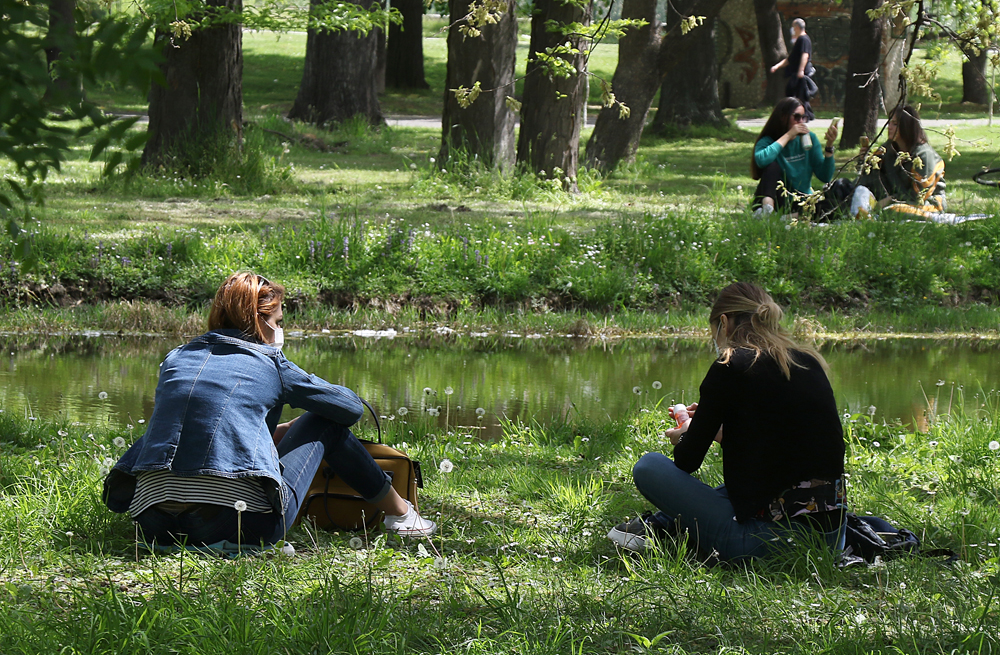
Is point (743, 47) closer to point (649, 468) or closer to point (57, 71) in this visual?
point (649, 468)

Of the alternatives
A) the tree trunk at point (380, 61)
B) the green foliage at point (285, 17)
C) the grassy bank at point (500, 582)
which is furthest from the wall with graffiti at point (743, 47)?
the grassy bank at point (500, 582)

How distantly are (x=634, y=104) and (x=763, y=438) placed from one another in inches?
463

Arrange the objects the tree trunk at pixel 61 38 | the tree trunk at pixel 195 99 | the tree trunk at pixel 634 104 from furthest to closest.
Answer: the tree trunk at pixel 634 104 → the tree trunk at pixel 195 99 → the tree trunk at pixel 61 38

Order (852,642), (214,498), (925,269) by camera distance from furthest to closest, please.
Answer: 1. (925,269)
2. (214,498)
3. (852,642)

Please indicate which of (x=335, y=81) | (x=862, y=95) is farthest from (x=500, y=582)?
(x=335, y=81)

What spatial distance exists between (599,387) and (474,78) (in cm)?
690

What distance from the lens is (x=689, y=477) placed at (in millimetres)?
4094

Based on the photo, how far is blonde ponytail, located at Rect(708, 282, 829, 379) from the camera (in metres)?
3.86

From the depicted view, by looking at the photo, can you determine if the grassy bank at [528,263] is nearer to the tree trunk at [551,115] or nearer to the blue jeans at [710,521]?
the tree trunk at [551,115]

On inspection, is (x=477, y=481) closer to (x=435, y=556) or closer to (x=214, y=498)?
(x=435, y=556)

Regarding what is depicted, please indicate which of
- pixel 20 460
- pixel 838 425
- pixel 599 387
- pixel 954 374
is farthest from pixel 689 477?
pixel 954 374

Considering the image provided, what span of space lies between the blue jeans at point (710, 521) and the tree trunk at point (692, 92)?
18.5 m

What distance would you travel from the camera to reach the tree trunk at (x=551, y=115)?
538 inches

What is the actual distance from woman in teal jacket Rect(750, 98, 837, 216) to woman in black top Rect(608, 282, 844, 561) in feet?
23.9
